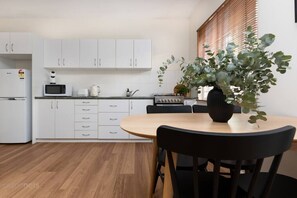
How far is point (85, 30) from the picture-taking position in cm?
440

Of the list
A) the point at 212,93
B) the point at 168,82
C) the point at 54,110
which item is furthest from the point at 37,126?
the point at 212,93

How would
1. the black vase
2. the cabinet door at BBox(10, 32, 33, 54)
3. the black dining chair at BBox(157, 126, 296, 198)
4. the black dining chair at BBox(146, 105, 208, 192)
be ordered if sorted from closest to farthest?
the black dining chair at BBox(157, 126, 296, 198) < the black vase < the black dining chair at BBox(146, 105, 208, 192) < the cabinet door at BBox(10, 32, 33, 54)

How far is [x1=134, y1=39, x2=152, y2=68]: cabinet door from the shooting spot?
4.09m

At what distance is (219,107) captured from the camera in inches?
48.0

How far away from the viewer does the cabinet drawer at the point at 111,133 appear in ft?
12.8

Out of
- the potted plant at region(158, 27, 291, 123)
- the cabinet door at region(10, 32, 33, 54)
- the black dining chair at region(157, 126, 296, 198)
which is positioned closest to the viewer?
the black dining chair at region(157, 126, 296, 198)

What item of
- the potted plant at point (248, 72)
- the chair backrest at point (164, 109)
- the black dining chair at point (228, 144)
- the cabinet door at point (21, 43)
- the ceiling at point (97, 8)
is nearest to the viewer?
the black dining chair at point (228, 144)

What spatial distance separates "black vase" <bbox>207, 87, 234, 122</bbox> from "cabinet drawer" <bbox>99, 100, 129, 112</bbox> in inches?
108

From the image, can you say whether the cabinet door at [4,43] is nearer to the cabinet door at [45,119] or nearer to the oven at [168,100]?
the cabinet door at [45,119]

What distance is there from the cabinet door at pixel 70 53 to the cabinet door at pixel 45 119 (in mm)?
850

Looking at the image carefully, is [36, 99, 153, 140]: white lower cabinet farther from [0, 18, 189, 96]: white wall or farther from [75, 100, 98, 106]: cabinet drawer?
[0, 18, 189, 96]: white wall

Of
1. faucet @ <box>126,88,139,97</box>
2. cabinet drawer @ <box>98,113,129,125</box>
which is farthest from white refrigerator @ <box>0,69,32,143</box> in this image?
faucet @ <box>126,88,139,97</box>

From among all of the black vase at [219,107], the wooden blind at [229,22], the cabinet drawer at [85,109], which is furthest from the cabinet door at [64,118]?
the black vase at [219,107]

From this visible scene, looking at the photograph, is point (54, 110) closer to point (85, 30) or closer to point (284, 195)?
point (85, 30)
